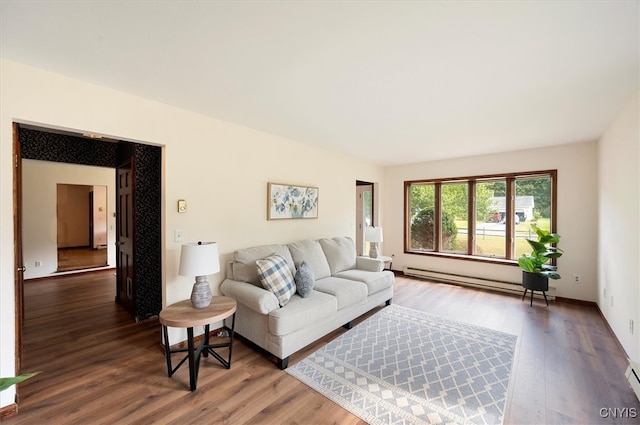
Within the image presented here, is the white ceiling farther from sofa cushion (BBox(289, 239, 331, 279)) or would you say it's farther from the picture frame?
sofa cushion (BBox(289, 239, 331, 279))

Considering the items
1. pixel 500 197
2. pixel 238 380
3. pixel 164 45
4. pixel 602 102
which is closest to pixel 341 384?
pixel 238 380

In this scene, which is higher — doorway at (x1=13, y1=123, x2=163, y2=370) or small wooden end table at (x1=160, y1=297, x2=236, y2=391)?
doorway at (x1=13, y1=123, x2=163, y2=370)

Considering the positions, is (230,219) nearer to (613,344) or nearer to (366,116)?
(366,116)

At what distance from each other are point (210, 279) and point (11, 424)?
1.60 metres

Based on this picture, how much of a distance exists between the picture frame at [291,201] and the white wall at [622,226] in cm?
345

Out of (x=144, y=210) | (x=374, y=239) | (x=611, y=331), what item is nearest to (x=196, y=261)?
(x=144, y=210)

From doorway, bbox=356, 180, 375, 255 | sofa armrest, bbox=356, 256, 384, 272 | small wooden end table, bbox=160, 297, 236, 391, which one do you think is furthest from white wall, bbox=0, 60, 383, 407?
doorway, bbox=356, 180, 375, 255

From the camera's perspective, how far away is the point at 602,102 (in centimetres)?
256

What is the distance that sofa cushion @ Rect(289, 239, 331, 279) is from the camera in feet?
11.7

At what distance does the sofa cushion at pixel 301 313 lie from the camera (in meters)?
2.41

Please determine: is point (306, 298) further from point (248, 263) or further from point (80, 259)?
point (80, 259)

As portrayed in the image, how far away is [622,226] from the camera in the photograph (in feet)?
9.02

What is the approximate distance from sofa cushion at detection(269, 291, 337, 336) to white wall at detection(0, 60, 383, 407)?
3.28 ft

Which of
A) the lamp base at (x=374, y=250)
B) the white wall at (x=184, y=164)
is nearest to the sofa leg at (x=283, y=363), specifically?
the white wall at (x=184, y=164)
